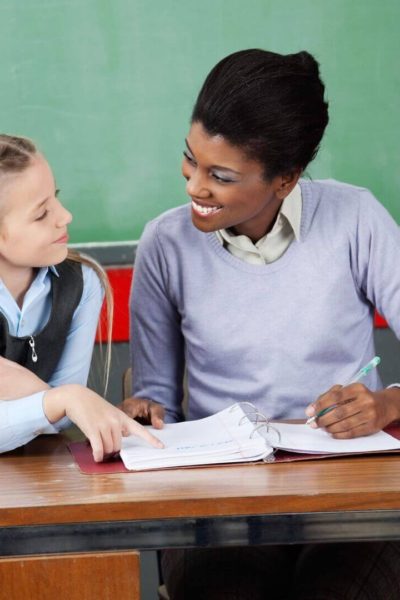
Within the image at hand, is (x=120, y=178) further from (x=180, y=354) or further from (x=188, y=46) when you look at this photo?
(x=180, y=354)

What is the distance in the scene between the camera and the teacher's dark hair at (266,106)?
1.70 metres

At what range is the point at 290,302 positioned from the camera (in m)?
1.81

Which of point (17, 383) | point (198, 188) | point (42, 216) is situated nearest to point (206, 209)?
point (198, 188)

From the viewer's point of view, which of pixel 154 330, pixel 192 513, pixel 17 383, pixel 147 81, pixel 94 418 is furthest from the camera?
pixel 147 81

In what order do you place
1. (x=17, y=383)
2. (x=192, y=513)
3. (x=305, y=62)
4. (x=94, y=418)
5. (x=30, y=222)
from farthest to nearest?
(x=305, y=62) → (x=30, y=222) → (x=17, y=383) → (x=94, y=418) → (x=192, y=513)

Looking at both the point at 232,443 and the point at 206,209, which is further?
the point at 206,209

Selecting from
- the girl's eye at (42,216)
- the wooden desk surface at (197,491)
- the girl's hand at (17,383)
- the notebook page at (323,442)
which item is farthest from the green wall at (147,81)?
the wooden desk surface at (197,491)

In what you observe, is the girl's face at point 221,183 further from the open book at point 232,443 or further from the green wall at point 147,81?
the green wall at point 147,81

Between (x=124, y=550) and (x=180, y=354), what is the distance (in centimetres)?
76

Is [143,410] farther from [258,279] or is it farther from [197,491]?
[197,491]

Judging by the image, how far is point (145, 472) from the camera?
4.46 ft

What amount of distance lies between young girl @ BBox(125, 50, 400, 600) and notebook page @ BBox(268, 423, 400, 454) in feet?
0.42

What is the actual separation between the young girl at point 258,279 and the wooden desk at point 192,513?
0.34 m

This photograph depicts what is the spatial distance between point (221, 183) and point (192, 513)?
66 cm
